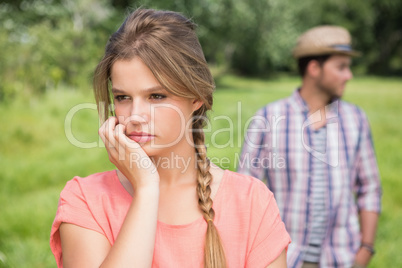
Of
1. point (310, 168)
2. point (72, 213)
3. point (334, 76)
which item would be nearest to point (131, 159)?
point (72, 213)

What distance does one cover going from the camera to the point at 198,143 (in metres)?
2.19

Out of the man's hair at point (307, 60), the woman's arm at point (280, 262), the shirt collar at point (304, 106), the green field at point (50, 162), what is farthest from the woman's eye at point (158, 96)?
the green field at point (50, 162)

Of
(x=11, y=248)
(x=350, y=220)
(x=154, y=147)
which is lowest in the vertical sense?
(x=11, y=248)

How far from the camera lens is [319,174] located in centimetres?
345

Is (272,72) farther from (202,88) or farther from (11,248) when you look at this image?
(202,88)

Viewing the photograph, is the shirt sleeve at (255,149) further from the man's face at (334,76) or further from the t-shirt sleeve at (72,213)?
the t-shirt sleeve at (72,213)

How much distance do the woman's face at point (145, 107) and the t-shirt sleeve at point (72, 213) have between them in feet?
1.09

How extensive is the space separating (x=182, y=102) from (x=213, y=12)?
1731 cm

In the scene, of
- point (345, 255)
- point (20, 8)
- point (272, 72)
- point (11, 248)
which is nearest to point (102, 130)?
point (345, 255)

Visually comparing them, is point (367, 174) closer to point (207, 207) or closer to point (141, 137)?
point (207, 207)

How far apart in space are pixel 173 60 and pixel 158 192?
1.81 ft

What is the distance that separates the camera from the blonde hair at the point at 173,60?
1.83 meters

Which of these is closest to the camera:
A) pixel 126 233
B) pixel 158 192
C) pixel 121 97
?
pixel 126 233

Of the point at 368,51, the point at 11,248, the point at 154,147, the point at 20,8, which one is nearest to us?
the point at 154,147
